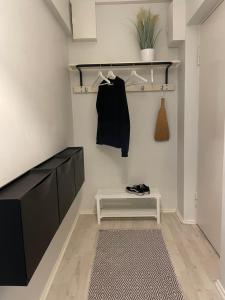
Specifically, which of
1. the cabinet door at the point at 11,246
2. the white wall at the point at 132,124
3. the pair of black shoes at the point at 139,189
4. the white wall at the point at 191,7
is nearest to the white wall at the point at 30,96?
the cabinet door at the point at 11,246

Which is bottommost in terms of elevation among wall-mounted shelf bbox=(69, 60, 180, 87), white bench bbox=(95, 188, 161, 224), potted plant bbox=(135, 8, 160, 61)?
white bench bbox=(95, 188, 161, 224)

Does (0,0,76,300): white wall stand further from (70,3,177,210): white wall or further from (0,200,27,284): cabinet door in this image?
(70,3,177,210): white wall

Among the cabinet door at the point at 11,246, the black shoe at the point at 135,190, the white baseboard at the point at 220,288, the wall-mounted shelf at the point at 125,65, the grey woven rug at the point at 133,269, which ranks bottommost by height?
the grey woven rug at the point at 133,269

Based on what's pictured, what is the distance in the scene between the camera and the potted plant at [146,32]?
9.57 feet

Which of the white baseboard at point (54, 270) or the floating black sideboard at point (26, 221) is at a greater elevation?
the floating black sideboard at point (26, 221)

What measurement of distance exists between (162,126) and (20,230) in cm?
237

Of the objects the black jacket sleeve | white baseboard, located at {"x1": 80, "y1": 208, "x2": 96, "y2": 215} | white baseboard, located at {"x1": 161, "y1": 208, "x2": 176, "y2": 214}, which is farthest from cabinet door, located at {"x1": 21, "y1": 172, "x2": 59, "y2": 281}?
white baseboard, located at {"x1": 161, "y1": 208, "x2": 176, "y2": 214}

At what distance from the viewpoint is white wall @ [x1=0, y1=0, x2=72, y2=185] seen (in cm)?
135

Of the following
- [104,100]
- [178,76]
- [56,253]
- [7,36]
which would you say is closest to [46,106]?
[7,36]

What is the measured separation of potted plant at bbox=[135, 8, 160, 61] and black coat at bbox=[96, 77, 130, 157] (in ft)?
1.44

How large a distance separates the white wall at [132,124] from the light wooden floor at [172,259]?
496 mm

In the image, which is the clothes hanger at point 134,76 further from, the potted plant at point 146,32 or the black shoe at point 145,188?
the black shoe at point 145,188

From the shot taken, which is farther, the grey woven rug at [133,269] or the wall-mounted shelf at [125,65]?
the wall-mounted shelf at [125,65]

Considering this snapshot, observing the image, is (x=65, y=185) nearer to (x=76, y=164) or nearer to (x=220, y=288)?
(x=76, y=164)
